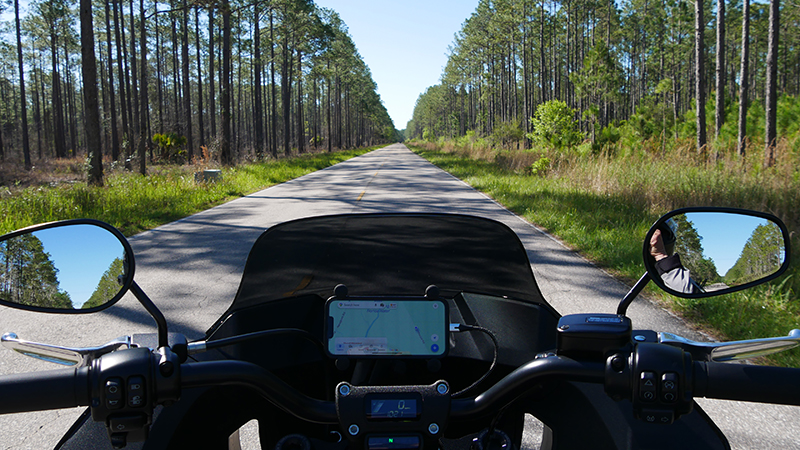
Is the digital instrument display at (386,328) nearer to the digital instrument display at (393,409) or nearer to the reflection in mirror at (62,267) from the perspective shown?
the digital instrument display at (393,409)

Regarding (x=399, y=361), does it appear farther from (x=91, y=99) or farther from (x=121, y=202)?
(x=91, y=99)

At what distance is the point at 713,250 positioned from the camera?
5.67 ft

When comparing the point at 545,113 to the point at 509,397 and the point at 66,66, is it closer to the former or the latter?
the point at 509,397

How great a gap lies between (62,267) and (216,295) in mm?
4609

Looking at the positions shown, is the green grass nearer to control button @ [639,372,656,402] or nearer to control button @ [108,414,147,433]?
control button @ [108,414,147,433]

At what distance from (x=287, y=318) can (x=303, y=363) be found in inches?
9.5

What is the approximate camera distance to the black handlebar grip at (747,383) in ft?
4.06

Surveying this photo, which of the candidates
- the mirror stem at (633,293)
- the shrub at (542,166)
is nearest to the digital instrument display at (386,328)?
the mirror stem at (633,293)

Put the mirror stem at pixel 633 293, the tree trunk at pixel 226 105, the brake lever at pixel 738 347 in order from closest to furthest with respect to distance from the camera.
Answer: the brake lever at pixel 738 347
the mirror stem at pixel 633 293
the tree trunk at pixel 226 105

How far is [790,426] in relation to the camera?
3244 millimetres

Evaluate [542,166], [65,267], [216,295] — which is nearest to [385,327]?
[65,267]

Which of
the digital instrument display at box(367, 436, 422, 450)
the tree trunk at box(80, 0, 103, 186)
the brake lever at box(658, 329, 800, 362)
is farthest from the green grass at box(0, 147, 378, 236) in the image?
the brake lever at box(658, 329, 800, 362)

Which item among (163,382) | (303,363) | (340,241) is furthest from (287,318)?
(163,382)

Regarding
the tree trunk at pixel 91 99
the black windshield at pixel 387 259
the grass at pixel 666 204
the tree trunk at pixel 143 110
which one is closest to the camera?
the black windshield at pixel 387 259
